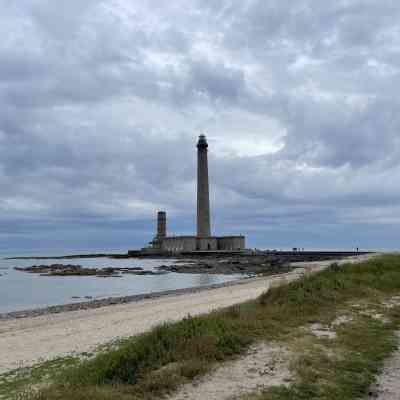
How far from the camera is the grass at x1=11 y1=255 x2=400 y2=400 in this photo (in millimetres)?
7105

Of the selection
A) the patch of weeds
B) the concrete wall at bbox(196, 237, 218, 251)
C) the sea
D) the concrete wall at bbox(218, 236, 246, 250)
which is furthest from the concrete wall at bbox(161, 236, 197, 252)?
the patch of weeds

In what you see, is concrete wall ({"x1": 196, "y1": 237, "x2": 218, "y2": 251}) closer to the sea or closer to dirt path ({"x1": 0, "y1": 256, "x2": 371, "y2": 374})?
the sea

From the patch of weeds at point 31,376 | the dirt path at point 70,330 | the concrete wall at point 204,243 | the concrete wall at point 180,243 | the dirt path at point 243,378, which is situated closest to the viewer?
the dirt path at point 243,378

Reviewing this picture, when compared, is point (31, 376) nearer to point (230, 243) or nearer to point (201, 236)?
point (201, 236)

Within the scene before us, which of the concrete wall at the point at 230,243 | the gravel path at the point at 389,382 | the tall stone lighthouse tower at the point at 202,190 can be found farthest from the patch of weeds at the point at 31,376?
the concrete wall at the point at 230,243

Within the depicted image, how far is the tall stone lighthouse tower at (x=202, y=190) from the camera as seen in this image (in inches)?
3078

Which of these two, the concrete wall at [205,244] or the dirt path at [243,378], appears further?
the concrete wall at [205,244]

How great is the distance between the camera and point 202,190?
78.2 meters

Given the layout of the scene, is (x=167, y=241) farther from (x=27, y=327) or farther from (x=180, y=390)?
(x=180, y=390)

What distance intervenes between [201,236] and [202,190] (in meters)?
9.21

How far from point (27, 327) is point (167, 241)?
7208 centimetres

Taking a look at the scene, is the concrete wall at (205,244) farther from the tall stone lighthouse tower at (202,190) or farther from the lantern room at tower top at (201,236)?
the tall stone lighthouse tower at (202,190)

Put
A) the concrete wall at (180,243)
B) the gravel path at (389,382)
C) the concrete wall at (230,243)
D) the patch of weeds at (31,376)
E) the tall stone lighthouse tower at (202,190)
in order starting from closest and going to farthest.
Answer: the gravel path at (389,382)
the patch of weeds at (31,376)
the tall stone lighthouse tower at (202,190)
the concrete wall at (180,243)
the concrete wall at (230,243)

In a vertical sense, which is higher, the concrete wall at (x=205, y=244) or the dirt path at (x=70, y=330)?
the concrete wall at (x=205, y=244)
